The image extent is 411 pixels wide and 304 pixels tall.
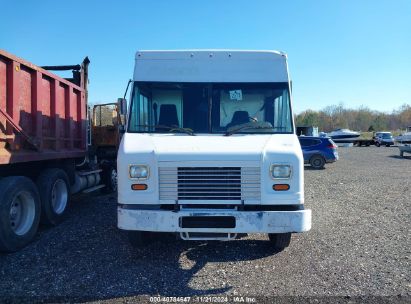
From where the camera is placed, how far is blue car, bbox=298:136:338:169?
21016mm

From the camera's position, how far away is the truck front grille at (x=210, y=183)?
4.85 metres

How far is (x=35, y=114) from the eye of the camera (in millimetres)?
6836

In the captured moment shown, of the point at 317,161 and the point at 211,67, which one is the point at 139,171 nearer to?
the point at 211,67

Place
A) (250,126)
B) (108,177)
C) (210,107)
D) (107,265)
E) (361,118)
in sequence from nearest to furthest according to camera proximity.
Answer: (107,265)
(250,126)
(210,107)
(108,177)
(361,118)

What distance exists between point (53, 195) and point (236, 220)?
446 centimetres

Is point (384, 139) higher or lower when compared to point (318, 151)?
higher

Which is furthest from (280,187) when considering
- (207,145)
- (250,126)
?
(250,126)

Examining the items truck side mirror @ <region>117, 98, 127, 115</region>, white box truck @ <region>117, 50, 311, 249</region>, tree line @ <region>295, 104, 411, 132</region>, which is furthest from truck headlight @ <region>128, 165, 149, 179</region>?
tree line @ <region>295, 104, 411, 132</region>

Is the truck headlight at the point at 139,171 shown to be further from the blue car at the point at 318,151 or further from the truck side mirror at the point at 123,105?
the blue car at the point at 318,151

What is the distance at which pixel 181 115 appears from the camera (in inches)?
234

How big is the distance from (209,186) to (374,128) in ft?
326

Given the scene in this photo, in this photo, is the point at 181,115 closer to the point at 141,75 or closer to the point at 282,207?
the point at 141,75

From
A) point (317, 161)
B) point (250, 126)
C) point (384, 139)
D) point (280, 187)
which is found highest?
point (384, 139)

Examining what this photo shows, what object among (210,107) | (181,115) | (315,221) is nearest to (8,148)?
(181,115)
